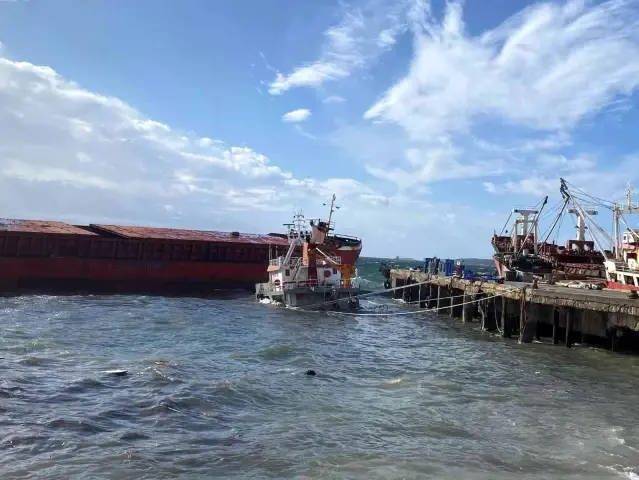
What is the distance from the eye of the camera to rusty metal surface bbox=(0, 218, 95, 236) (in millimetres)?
47688

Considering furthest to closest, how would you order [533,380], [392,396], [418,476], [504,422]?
[533,380], [392,396], [504,422], [418,476]

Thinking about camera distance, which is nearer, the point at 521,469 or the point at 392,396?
the point at 521,469

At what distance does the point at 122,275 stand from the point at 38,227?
8843mm

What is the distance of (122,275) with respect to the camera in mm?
50812

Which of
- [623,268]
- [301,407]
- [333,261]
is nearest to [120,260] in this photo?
[333,261]

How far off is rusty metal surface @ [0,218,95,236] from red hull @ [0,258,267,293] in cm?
277

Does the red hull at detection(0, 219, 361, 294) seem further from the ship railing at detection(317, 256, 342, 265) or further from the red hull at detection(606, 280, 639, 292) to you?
the red hull at detection(606, 280, 639, 292)

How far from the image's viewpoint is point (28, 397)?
14641 mm

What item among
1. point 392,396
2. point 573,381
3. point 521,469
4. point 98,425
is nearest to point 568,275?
point 573,381

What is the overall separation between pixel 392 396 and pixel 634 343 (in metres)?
15.4

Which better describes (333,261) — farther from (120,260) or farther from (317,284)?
(120,260)

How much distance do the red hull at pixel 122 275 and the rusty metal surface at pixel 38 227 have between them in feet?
9.08

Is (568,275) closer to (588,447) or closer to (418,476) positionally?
(588,447)

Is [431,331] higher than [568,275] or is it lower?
lower
